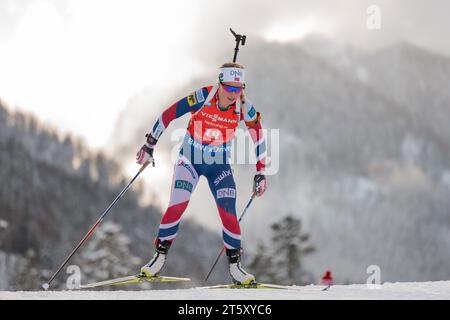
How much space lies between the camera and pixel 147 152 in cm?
883

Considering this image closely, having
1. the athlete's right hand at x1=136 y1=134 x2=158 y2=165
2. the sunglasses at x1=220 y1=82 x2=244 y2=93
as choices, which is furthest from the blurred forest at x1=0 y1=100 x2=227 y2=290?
the sunglasses at x1=220 y1=82 x2=244 y2=93

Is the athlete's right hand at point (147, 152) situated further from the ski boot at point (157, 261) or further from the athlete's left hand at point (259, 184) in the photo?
the athlete's left hand at point (259, 184)

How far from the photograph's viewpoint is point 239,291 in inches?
299

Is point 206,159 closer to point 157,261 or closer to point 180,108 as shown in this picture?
point 180,108

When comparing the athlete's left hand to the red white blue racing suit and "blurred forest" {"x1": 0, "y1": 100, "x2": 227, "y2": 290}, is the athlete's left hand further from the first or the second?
"blurred forest" {"x1": 0, "y1": 100, "x2": 227, "y2": 290}

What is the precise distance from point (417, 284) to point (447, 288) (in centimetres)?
76

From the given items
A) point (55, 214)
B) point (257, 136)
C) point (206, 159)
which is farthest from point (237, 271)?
point (55, 214)

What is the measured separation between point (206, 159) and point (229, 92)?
963mm

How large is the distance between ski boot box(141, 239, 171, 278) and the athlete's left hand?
4.93 ft

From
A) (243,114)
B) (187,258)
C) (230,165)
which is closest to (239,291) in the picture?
(230,165)

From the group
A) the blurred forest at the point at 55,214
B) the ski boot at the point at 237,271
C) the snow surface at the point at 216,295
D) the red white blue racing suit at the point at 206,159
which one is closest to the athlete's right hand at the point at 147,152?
the red white blue racing suit at the point at 206,159

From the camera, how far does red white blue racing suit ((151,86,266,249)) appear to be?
28.2 feet

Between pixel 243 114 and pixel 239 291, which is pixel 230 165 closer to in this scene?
pixel 243 114
